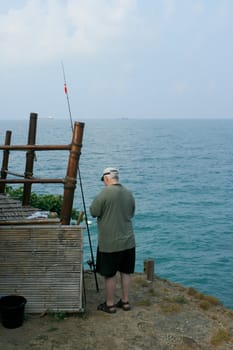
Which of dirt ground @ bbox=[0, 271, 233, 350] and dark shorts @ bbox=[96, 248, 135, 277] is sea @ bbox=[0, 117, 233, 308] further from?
dirt ground @ bbox=[0, 271, 233, 350]

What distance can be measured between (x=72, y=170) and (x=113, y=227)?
100 cm

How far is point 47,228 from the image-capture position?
5.43 metres

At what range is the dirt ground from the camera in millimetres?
4875

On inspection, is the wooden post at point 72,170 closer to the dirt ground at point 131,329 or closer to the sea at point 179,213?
the sea at point 179,213

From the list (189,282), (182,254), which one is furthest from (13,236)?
(182,254)

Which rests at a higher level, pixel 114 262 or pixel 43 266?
pixel 114 262

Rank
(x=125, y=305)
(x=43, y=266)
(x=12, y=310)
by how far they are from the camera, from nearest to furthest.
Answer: (x=12, y=310), (x=43, y=266), (x=125, y=305)

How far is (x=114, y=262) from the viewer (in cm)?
549

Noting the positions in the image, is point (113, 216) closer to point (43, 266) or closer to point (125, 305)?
point (43, 266)

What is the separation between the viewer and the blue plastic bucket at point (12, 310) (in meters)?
4.98

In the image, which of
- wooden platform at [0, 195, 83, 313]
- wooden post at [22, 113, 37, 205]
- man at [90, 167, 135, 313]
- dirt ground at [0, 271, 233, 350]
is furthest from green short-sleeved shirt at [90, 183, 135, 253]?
wooden post at [22, 113, 37, 205]

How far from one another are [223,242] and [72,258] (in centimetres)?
1785

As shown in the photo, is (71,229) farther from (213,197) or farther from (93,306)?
(213,197)

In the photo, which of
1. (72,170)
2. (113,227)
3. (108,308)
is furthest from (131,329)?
(72,170)
